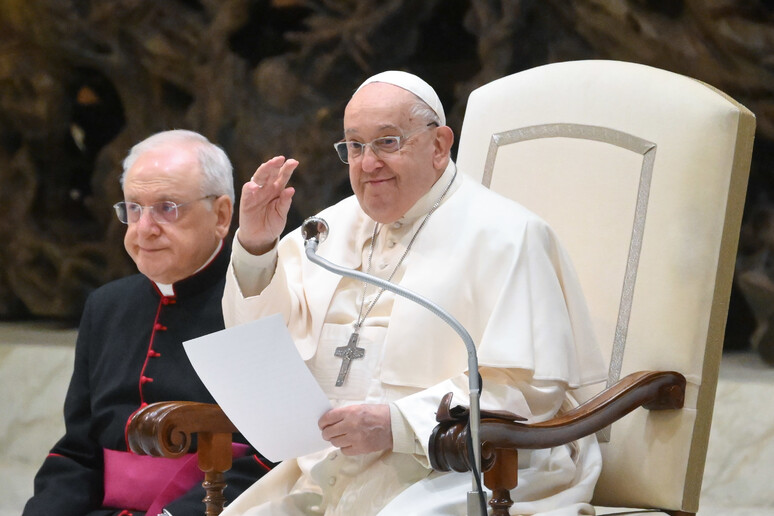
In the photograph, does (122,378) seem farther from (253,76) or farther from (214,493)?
(253,76)

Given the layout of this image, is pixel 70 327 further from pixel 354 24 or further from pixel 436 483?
pixel 436 483

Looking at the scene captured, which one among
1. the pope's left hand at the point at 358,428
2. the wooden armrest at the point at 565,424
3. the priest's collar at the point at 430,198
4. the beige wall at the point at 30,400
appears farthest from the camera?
the beige wall at the point at 30,400

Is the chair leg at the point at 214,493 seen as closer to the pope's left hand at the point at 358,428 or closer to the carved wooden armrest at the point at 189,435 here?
the carved wooden armrest at the point at 189,435

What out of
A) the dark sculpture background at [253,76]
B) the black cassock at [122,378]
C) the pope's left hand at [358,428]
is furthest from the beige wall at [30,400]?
the pope's left hand at [358,428]

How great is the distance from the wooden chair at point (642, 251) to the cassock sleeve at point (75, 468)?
2.14ft

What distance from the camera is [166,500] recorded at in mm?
3346

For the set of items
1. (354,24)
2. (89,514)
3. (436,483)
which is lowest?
(89,514)

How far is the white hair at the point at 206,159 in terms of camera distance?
3582 millimetres

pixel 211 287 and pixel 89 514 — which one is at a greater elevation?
pixel 211 287

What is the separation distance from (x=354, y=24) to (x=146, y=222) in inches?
125

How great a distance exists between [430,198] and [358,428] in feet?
2.74

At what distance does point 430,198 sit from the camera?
10.6 feet

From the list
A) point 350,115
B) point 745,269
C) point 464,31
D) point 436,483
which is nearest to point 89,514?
point 436,483

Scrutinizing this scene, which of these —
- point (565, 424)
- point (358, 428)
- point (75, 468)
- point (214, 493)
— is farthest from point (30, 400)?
point (565, 424)
